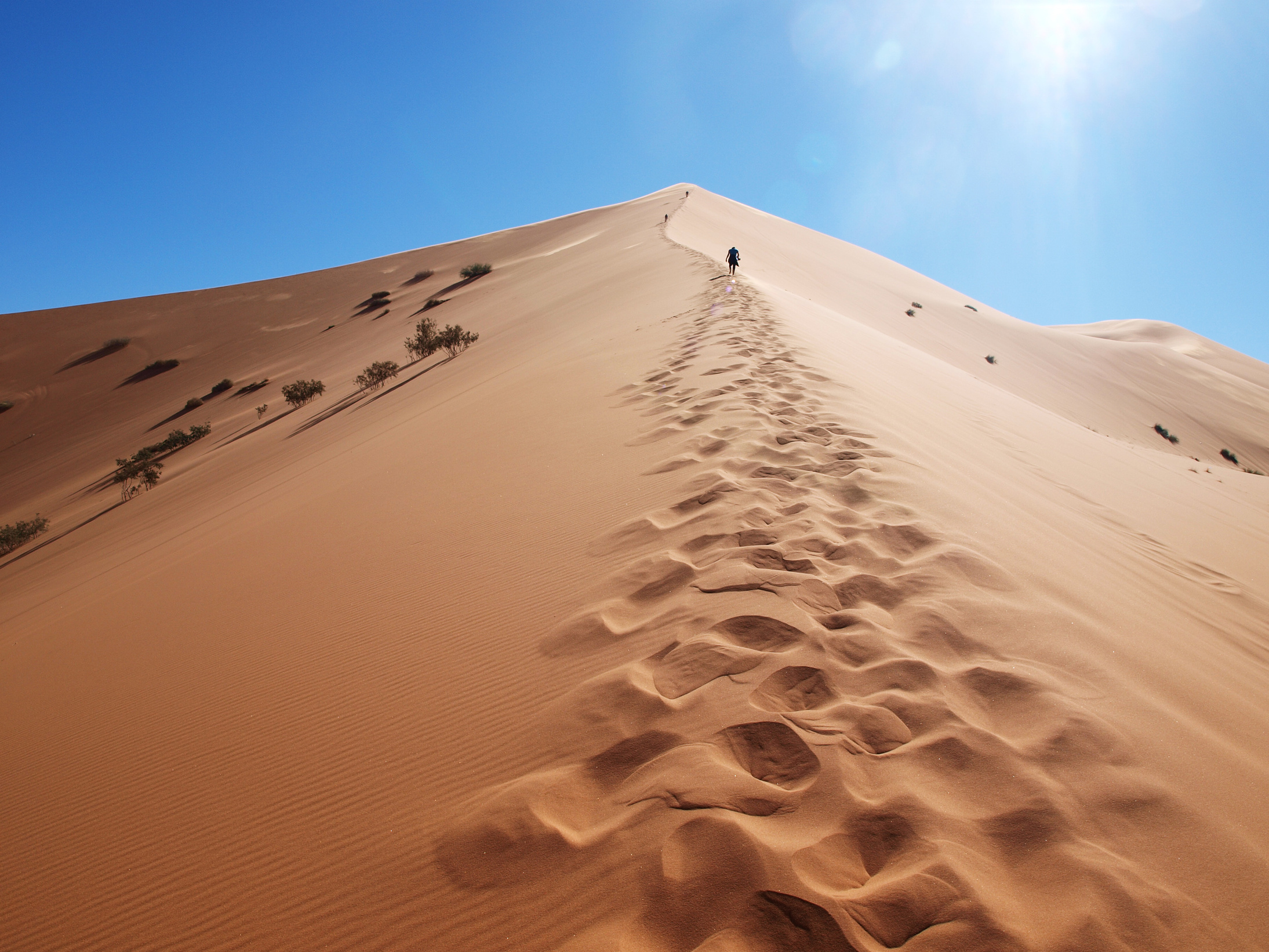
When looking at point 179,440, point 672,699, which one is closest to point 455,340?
point 179,440

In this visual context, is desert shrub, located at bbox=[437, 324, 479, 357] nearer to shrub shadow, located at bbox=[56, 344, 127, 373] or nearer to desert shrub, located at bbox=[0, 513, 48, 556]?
desert shrub, located at bbox=[0, 513, 48, 556]

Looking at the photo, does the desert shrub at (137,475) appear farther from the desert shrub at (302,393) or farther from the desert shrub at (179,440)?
the desert shrub at (302,393)

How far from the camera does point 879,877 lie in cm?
154

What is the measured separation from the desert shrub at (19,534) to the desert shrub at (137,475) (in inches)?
57.6

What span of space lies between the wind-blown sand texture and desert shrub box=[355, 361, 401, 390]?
A: 678 centimetres

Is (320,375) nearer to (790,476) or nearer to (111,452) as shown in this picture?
(111,452)

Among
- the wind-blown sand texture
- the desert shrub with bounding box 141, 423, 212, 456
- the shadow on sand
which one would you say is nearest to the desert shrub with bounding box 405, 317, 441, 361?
the desert shrub with bounding box 141, 423, 212, 456

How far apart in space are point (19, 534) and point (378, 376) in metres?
7.70

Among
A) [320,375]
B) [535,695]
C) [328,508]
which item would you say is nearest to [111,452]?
[320,375]

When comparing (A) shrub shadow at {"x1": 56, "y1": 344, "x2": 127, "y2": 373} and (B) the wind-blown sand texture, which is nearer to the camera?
(B) the wind-blown sand texture

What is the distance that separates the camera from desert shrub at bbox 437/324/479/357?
537 inches

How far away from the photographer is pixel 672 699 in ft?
7.45

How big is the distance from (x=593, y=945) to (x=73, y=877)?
6.57 ft

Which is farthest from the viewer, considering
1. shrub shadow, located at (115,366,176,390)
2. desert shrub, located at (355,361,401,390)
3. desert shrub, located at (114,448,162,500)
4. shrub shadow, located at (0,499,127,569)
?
shrub shadow, located at (115,366,176,390)
